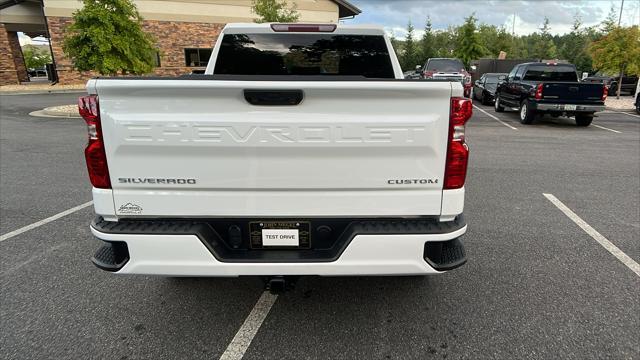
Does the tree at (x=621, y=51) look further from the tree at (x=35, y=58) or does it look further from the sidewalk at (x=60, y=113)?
the tree at (x=35, y=58)

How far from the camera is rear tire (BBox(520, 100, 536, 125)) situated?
1216 centimetres

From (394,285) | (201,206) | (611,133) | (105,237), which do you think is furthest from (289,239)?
(611,133)

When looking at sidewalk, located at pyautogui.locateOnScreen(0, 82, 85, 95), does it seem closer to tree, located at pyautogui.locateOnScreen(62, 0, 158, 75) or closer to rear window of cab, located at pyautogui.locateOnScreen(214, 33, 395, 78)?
tree, located at pyautogui.locateOnScreen(62, 0, 158, 75)

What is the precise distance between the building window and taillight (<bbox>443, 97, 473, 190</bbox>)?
3003cm

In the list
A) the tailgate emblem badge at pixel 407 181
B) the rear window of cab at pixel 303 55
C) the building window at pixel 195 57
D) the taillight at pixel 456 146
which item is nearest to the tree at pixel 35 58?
the building window at pixel 195 57

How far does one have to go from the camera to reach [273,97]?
214 centimetres

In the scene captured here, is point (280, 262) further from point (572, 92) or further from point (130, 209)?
point (572, 92)

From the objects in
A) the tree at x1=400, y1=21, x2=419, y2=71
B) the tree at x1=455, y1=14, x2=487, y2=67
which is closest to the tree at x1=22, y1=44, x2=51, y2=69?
the tree at x1=400, y1=21, x2=419, y2=71

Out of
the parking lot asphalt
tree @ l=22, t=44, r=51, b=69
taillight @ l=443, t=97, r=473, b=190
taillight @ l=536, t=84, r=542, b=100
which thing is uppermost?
tree @ l=22, t=44, r=51, b=69

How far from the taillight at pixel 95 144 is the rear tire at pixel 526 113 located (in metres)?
12.6

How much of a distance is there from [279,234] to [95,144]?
1131 millimetres

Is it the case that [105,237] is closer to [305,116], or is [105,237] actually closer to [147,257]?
[147,257]

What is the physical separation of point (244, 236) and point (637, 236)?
4.24 m

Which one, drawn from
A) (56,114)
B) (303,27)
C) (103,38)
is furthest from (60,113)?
(303,27)
